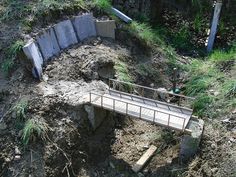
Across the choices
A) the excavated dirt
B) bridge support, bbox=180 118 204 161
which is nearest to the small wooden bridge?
bridge support, bbox=180 118 204 161

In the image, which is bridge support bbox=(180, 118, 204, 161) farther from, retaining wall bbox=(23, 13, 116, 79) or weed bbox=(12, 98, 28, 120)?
retaining wall bbox=(23, 13, 116, 79)

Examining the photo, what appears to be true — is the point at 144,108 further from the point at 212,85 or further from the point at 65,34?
the point at 65,34

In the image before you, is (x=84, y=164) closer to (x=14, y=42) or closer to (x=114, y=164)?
(x=114, y=164)

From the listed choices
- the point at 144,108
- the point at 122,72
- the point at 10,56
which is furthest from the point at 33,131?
the point at 122,72

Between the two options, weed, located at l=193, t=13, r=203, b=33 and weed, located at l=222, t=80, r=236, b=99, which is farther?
weed, located at l=193, t=13, r=203, b=33

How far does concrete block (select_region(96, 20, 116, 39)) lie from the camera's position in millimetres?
8102

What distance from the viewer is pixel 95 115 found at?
6.56 meters

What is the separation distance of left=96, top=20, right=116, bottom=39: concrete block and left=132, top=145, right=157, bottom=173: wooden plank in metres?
3.05

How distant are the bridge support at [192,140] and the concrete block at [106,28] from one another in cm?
318

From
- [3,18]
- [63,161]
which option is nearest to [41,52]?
[3,18]

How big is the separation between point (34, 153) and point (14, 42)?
240cm

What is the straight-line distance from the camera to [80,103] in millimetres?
6426

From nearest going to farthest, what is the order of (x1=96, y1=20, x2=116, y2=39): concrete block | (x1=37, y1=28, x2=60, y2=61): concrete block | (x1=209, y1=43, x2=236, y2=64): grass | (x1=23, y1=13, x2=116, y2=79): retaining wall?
(x1=23, y1=13, x2=116, y2=79): retaining wall, (x1=37, y1=28, x2=60, y2=61): concrete block, (x1=209, y1=43, x2=236, y2=64): grass, (x1=96, y1=20, x2=116, y2=39): concrete block

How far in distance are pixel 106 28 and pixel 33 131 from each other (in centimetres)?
337
